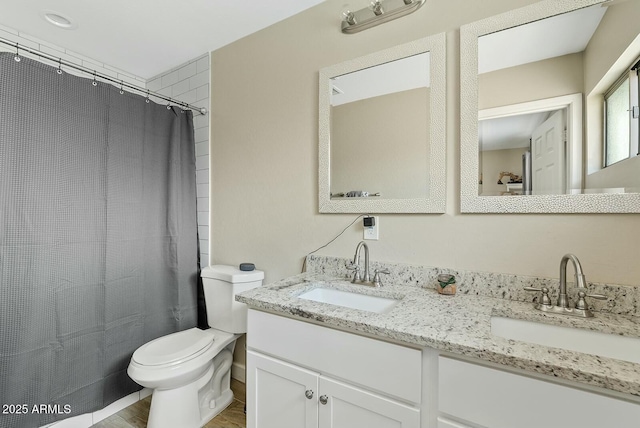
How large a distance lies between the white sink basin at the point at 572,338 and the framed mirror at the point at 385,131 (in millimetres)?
527

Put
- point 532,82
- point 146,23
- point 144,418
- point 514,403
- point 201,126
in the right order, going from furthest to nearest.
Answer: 1. point 201,126
2. point 146,23
3. point 144,418
4. point 532,82
5. point 514,403

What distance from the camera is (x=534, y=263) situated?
45.7 inches

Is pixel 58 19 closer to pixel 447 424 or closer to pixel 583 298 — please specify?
pixel 447 424

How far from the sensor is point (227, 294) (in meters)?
1.82

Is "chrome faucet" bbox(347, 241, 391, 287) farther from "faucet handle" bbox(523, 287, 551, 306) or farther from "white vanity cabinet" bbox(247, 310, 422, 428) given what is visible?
"faucet handle" bbox(523, 287, 551, 306)

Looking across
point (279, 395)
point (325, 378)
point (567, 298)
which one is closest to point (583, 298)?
point (567, 298)

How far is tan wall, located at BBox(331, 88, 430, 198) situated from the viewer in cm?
139

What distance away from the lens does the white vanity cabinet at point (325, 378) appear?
0.91 m

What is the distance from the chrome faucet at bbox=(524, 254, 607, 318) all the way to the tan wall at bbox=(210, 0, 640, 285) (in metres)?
0.11

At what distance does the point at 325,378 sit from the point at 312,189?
0.98m

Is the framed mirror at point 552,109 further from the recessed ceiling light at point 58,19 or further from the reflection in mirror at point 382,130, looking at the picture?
the recessed ceiling light at point 58,19

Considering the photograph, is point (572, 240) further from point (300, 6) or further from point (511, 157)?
point (300, 6)

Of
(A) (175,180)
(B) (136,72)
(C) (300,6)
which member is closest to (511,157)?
(C) (300,6)

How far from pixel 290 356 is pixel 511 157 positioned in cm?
119
